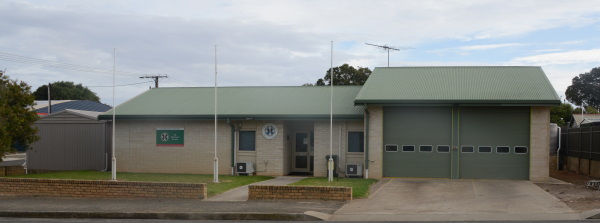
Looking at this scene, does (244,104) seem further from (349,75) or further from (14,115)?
(349,75)

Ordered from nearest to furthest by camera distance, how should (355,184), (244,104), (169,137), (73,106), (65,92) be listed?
(355,184)
(169,137)
(244,104)
(73,106)
(65,92)

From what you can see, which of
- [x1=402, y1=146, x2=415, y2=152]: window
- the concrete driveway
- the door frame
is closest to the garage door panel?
the concrete driveway

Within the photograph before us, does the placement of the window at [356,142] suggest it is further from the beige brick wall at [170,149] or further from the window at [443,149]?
the beige brick wall at [170,149]

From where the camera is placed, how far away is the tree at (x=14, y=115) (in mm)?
23656

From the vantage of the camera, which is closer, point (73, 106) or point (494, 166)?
point (494, 166)

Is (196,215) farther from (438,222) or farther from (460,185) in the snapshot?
(460,185)

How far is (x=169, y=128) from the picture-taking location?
25516 millimetres

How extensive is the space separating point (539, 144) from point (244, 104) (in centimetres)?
1189

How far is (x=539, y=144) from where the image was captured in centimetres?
2117

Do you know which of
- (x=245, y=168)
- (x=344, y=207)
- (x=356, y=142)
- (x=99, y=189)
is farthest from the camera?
(x=245, y=168)

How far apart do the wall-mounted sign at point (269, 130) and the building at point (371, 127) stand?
0.13 feet

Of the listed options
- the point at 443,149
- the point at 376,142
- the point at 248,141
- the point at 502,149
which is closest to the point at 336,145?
the point at 376,142

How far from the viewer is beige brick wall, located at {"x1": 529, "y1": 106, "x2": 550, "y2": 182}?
21062 millimetres

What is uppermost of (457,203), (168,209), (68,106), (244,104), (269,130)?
(68,106)
